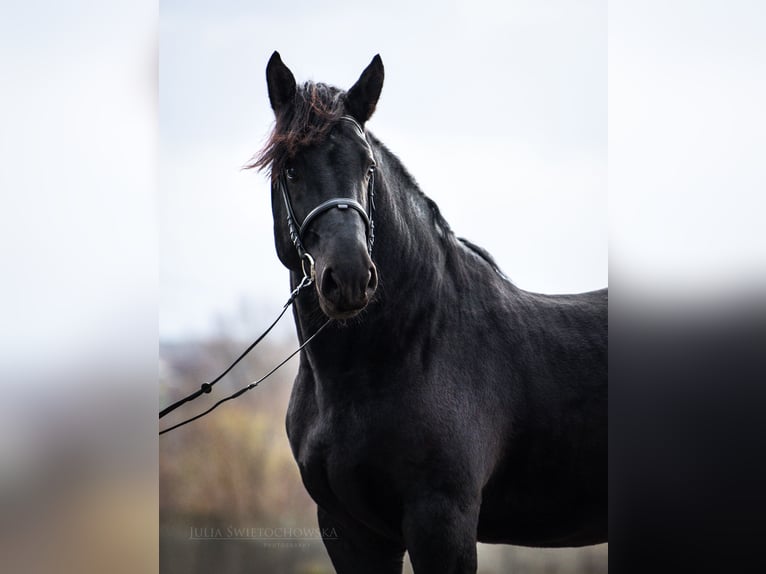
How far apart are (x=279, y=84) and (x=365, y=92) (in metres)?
0.27

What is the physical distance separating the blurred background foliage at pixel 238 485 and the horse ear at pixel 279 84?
175 centimetres

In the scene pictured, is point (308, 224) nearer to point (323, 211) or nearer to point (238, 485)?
point (323, 211)

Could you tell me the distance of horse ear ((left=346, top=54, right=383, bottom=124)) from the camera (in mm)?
2406

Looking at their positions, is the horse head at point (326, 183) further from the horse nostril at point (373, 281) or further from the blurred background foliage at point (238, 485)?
the blurred background foliage at point (238, 485)

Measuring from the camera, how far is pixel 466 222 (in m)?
3.88

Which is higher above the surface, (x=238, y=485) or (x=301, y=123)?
(x=301, y=123)

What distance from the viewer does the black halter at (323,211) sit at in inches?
86.3

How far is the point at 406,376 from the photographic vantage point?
2406 millimetres

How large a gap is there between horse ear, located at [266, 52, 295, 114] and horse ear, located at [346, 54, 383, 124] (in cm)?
18

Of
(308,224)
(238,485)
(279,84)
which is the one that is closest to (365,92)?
(279,84)

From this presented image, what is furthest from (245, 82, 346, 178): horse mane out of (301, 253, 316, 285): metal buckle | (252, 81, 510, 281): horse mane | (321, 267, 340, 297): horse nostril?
(321, 267, 340, 297): horse nostril
